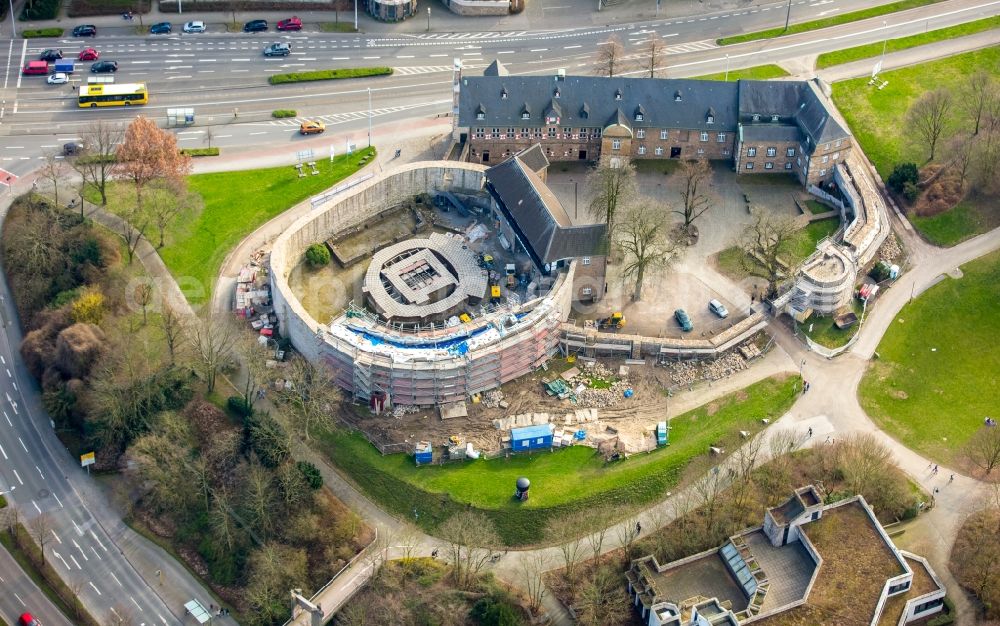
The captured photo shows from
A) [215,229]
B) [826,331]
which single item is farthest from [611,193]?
[215,229]

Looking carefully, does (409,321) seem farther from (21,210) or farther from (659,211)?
(21,210)

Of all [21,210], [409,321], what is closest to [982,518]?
[409,321]

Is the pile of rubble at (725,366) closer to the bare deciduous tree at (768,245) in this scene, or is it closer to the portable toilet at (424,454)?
the bare deciduous tree at (768,245)

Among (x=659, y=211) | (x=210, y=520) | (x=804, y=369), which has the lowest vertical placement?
(x=210, y=520)

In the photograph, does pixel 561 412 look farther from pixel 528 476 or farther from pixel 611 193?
pixel 611 193

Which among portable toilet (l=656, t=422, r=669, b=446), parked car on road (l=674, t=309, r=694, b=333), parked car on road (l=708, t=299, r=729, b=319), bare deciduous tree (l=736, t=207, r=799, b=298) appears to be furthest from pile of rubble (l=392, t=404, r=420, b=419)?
bare deciduous tree (l=736, t=207, r=799, b=298)
